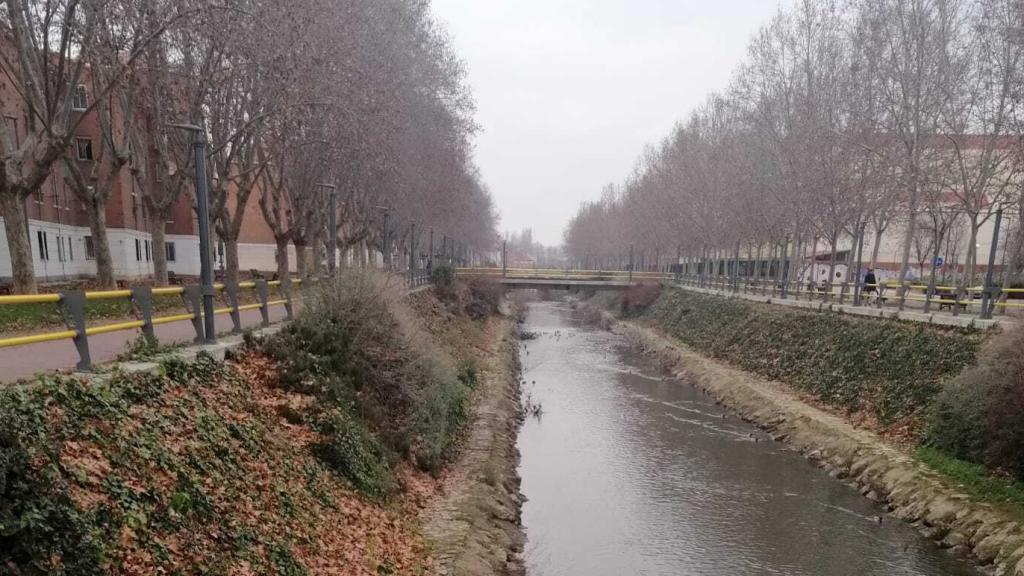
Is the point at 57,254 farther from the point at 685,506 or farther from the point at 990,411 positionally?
the point at 990,411

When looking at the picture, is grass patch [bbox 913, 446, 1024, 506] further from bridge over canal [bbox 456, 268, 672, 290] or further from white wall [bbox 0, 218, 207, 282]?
bridge over canal [bbox 456, 268, 672, 290]

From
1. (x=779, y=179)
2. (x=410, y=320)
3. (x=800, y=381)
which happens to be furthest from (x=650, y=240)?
(x=410, y=320)

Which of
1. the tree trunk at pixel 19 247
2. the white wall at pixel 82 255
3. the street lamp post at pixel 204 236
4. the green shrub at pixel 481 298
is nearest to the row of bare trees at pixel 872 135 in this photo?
the green shrub at pixel 481 298

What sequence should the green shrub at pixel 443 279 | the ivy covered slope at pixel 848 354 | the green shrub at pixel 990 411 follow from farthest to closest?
the green shrub at pixel 443 279 < the ivy covered slope at pixel 848 354 < the green shrub at pixel 990 411

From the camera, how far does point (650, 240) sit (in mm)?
54500

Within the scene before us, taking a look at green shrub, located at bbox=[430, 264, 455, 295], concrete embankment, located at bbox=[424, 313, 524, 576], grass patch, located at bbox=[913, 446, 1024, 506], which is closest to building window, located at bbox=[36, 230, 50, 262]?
green shrub, located at bbox=[430, 264, 455, 295]

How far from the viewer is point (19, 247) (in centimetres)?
1295

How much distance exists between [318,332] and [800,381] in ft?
57.4

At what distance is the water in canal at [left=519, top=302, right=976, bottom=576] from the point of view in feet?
35.7

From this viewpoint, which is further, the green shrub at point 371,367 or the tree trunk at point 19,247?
the tree trunk at point 19,247

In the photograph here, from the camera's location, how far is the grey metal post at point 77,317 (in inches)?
266

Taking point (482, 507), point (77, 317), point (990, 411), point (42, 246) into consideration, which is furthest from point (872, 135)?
point (42, 246)

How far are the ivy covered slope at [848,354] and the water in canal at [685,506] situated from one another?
3.05m

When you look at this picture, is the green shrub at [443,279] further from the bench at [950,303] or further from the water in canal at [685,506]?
the bench at [950,303]
